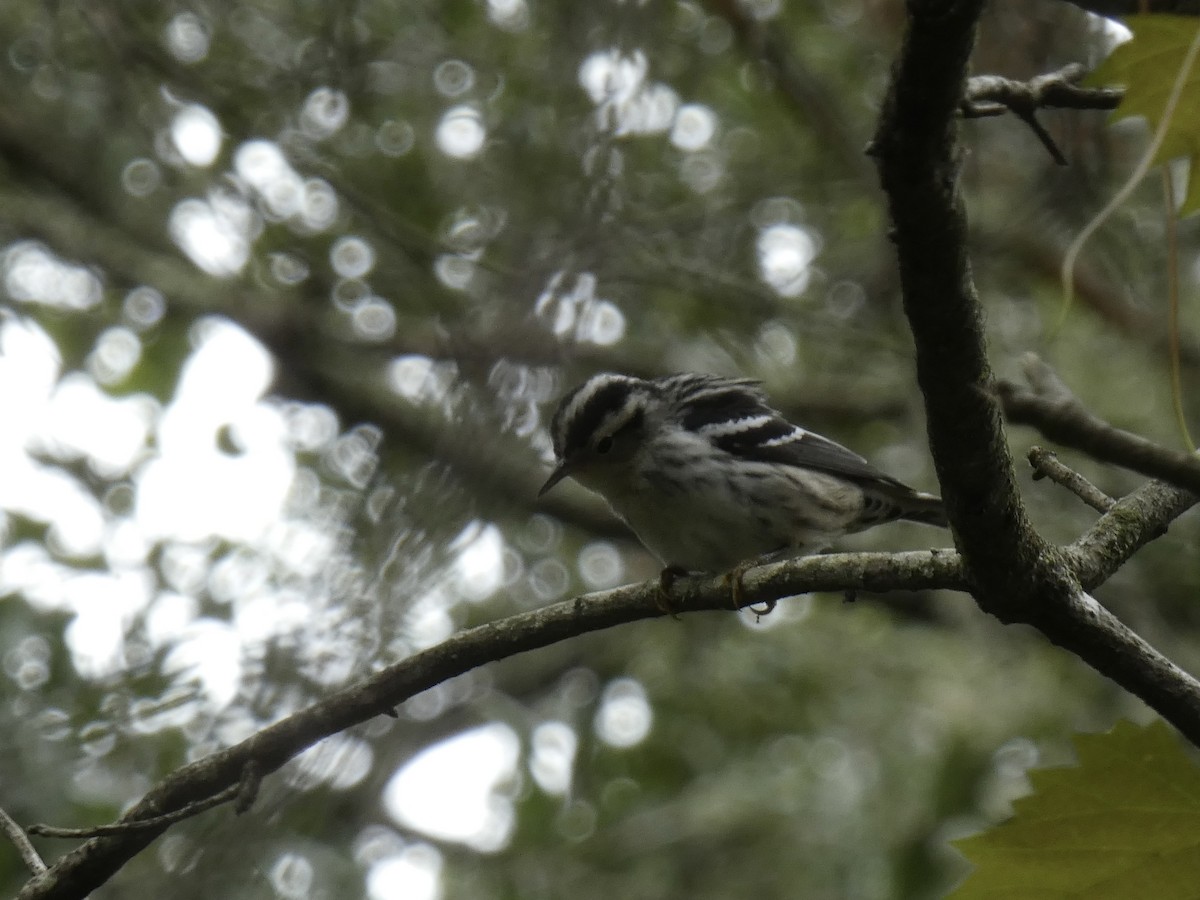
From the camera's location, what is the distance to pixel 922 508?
18.9ft

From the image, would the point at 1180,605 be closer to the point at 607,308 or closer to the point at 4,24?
the point at 607,308

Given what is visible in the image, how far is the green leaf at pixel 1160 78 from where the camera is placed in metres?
2.12

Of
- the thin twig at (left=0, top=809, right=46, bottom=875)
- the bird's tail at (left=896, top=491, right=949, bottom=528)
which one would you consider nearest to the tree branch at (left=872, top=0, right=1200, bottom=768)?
the thin twig at (left=0, top=809, right=46, bottom=875)

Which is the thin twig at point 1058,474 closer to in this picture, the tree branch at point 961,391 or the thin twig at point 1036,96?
the tree branch at point 961,391

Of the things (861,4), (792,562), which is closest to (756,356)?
(861,4)

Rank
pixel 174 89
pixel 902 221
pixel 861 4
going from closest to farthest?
pixel 902 221 → pixel 174 89 → pixel 861 4

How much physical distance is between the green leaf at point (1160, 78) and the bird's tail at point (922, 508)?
344cm

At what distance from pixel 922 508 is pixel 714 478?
3.25 feet

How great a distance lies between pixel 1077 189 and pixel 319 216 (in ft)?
14.7

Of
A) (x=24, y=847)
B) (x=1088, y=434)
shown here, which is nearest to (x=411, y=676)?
(x=24, y=847)

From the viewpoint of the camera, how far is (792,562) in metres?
3.02

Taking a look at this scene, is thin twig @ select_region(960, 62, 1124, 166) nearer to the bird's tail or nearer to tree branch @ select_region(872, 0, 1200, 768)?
tree branch @ select_region(872, 0, 1200, 768)

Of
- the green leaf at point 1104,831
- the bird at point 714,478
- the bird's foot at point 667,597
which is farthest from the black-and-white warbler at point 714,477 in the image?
the green leaf at point 1104,831

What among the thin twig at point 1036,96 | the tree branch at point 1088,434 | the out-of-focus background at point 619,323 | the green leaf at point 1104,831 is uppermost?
the tree branch at point 1088,434
